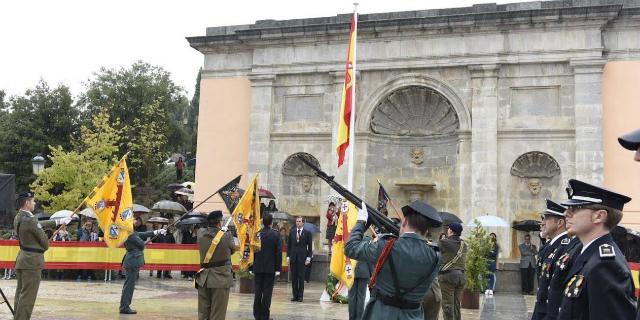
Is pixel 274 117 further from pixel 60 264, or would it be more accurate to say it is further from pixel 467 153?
pixel 60 264

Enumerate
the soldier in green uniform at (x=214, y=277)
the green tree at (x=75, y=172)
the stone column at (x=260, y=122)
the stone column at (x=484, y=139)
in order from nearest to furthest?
the soldier in green uniform at (x=214, y=277) < the stone column at (x=484, y=139) < the stone column at (x=260, y=122) < the green tree at (x=75, y=172)

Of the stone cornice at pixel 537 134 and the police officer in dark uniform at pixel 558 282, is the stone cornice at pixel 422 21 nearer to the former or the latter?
the stone cornice at pixel 537 134

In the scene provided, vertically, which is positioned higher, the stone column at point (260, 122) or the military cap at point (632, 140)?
the stone column at point (260, 122)

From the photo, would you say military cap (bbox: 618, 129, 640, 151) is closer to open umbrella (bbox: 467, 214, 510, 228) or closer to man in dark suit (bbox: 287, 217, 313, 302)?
man in dark suit (bbox: 287, 217, 313, 302)

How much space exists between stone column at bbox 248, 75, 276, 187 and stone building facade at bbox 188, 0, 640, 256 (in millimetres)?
43

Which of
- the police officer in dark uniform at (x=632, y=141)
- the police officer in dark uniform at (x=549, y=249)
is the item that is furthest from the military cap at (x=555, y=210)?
the police officer in dark uniform at (x=632, y=141)

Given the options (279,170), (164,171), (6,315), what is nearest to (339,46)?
(279,170)

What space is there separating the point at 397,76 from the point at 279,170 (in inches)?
223

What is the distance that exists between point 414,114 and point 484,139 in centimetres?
304

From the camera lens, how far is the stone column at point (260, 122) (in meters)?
26.7

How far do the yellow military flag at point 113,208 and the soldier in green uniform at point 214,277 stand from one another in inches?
123

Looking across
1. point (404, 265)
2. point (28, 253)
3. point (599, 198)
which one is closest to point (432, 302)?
point (404, 265)

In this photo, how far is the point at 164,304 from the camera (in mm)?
14539

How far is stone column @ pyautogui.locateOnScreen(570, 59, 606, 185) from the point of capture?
22.8 m
